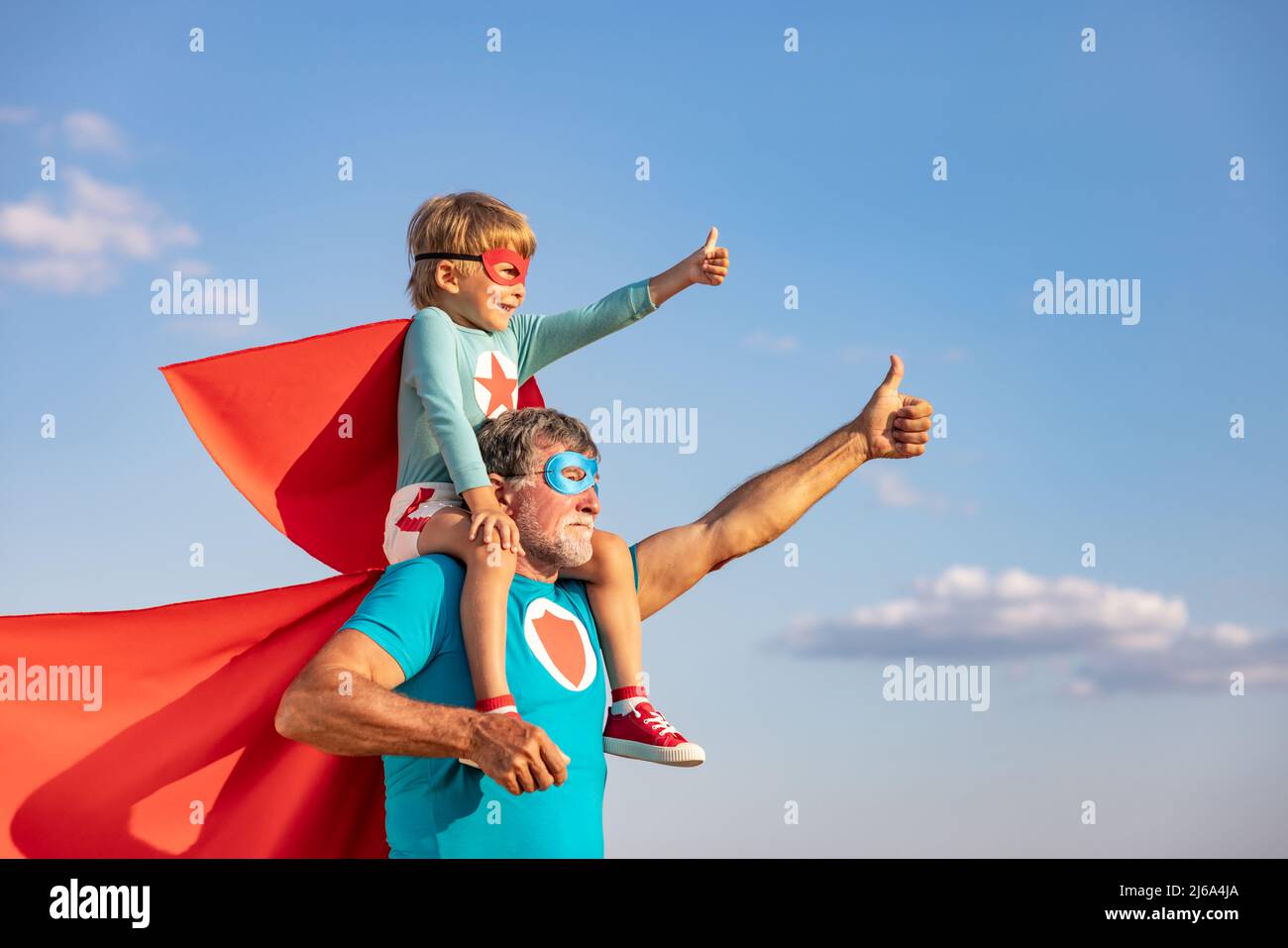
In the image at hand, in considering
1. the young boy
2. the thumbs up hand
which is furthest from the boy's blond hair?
the thumbs up hand

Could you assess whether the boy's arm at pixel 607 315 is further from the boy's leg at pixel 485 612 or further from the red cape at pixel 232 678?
the boy's leg at pixel 485 612

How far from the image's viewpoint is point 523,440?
16.7 feet

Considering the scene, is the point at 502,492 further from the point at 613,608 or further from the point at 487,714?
the point at 487,714

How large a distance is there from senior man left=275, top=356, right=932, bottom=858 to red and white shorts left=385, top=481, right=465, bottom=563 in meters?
0.10

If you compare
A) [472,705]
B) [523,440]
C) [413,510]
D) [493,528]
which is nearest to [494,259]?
[523,440]

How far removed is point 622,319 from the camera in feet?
18.1

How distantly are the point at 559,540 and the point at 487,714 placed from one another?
0.80m

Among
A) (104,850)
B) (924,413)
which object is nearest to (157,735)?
(104,850)

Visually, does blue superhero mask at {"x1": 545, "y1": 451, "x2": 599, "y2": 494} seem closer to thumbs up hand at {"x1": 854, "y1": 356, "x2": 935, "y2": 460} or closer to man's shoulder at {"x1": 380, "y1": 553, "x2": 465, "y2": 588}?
man's shoulder at {"x1": 380, "y1": 553, "x2": 465, "y2": 588}

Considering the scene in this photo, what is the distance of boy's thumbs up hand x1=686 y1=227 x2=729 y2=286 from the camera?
17.9 feet

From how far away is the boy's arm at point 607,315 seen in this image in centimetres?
548
